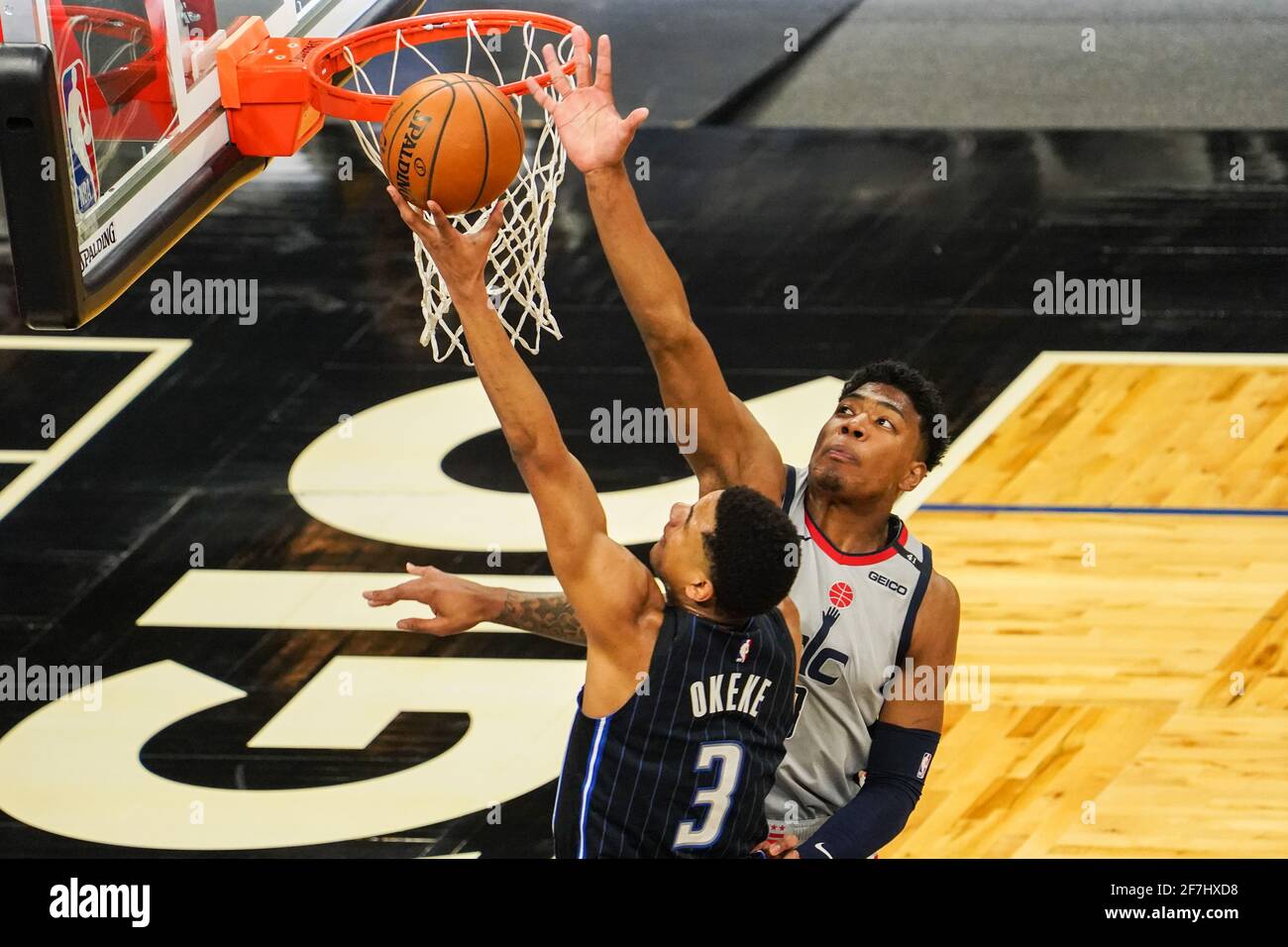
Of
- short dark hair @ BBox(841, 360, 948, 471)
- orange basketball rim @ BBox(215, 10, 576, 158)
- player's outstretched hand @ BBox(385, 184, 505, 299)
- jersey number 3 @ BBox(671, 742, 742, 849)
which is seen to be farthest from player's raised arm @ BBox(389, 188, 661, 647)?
short dark hair @ BBox(841, 360, 948, 471)

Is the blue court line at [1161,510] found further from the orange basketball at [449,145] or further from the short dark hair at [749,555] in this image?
the orange basketball at [449,145]

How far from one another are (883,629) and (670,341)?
2.50 feet

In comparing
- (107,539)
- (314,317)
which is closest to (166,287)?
(314,317)

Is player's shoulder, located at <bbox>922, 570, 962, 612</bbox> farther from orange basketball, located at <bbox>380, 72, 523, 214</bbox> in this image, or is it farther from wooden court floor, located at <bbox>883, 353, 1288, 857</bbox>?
wooden court floor, located at <bbox>883, 353, 1288, 857</bbox>

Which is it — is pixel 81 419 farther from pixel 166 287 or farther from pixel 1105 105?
pixel 1105 105

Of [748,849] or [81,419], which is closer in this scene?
[748,849]

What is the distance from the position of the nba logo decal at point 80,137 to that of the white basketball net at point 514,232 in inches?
24.4

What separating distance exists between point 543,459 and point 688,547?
323 millimetres

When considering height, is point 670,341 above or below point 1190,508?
above

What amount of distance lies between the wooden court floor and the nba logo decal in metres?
3.02

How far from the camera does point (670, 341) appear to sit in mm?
2918

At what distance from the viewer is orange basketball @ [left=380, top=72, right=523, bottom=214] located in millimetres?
2873
